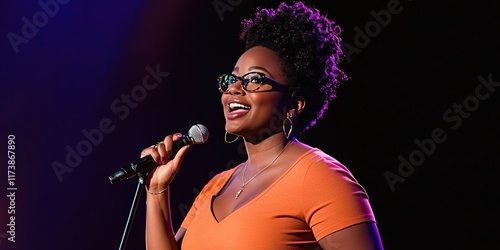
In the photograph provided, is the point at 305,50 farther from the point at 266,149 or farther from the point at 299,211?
the point at 299,211

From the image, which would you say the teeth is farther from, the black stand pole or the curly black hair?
the black stand pole

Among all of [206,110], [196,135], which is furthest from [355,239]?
[206,110]

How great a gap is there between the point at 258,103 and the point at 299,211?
0.42 metres

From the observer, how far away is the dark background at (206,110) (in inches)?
127

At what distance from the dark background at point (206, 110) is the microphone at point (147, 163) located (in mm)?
1607

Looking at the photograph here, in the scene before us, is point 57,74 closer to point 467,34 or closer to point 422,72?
point 422,72

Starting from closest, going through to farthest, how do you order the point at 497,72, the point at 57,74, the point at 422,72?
the point at 497,72 → the point at 422,72 → the point at 57,74

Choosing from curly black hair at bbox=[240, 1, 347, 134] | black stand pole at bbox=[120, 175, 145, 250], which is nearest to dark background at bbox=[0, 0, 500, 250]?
curly black hair at bbox=[240, 1, 347, 134]

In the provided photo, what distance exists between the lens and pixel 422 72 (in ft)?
11.0

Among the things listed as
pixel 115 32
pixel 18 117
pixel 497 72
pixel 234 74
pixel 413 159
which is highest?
pixel 115 32

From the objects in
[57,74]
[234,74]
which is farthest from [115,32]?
[234,74]

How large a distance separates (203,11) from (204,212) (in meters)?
1.98

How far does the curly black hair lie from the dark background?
1.27 meters

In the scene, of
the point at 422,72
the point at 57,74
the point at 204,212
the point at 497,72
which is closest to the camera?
the point at 204,212
